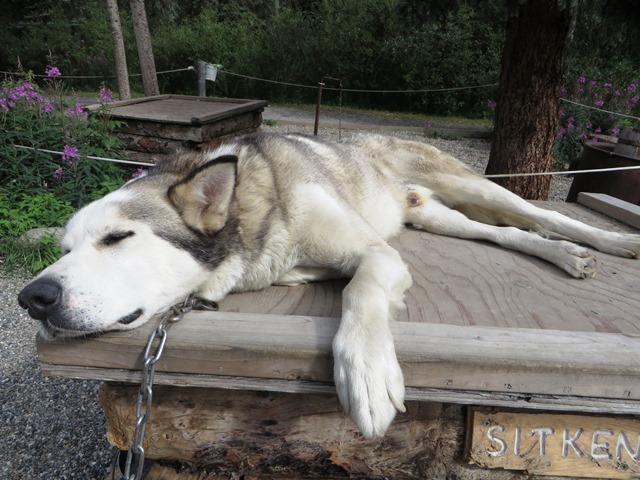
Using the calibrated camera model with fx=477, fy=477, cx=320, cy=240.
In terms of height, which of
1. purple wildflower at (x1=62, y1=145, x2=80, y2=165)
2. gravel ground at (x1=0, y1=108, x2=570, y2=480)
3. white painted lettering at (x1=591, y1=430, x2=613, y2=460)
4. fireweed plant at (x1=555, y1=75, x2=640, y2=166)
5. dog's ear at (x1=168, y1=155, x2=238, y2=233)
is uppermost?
dog's ear at (x1=168, y1=155, x2=238, y2=233)

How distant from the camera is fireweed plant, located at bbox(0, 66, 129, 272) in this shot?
4520 mm

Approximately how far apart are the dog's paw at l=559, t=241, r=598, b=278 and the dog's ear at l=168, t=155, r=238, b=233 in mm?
1635

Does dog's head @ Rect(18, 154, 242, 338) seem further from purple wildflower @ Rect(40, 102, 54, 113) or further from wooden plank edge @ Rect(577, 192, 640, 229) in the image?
purple wildflower @ Rect(40, 102, 54, 113)

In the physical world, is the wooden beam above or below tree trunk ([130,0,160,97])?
below

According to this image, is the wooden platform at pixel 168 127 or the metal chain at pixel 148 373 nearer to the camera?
the metal chain at pixel 148 373

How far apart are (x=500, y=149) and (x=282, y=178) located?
371 cm

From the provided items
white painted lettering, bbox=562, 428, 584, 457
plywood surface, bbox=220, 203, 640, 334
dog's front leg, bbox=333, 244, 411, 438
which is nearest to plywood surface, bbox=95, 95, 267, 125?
plywood surface, bbox=220, 203, 640, 334

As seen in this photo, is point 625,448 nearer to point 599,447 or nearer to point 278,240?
point 599,447

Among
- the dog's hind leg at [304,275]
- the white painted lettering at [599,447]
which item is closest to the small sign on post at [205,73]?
the dog's hind leg at [304,275]

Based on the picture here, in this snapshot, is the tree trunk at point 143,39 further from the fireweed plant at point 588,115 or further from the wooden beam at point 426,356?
the wooden beam at point 426,356

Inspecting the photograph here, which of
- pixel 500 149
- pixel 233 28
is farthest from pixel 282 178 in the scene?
pixel 233 28

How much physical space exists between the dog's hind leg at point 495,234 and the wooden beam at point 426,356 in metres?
0.76

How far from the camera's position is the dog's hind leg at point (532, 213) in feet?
8.50

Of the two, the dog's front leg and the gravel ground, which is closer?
the dog's front leg
